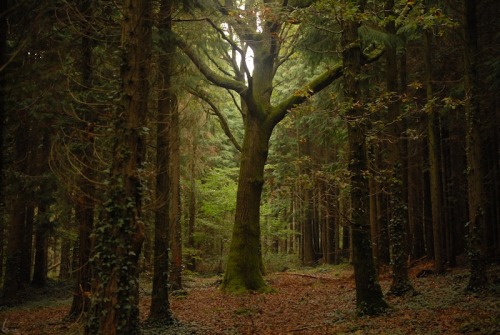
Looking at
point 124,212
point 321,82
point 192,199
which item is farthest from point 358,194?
point 192,199

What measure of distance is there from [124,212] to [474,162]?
8.58 metres

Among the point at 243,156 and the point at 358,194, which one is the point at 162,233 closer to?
the point at 358,194

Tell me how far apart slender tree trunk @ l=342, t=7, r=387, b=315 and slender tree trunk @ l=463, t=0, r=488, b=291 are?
2.81 metres

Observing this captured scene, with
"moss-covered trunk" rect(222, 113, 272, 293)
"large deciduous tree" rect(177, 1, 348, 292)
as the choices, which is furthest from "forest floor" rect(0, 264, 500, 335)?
"large deciduous tree" rect(177, 1, 348, 292)

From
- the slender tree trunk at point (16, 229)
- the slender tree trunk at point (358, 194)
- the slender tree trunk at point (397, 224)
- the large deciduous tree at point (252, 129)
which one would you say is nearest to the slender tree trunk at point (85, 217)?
the large deciduous tree at point (252, 129)

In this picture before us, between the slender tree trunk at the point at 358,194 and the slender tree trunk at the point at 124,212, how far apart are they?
4.64m

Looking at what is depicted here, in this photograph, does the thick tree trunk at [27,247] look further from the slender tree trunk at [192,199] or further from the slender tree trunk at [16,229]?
the slender tree trunk at [192,199]

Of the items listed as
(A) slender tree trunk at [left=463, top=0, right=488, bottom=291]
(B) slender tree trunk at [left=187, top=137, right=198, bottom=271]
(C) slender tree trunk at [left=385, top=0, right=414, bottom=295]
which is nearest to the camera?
(A) slender tree trunk at [left=463, top=0, right=488, bottom=291]

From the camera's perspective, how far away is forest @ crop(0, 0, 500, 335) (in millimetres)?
7055

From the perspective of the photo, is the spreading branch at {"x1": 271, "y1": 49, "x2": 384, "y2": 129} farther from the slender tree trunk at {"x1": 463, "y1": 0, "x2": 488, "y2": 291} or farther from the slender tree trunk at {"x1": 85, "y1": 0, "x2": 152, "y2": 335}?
the slender tree trunk at {"x1": 85, "y1": 0, "x2": 152, "y2": 335}

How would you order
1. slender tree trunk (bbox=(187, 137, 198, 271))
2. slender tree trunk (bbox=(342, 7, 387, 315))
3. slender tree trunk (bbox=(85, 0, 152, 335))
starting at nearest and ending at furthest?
slender tree trunk (bbox=(85, 0, 152, 335)), slender tree trunk (bbox=(342, 7, 387, 315)), slender tree trunk (bbox=(187, 137, 198, 271))

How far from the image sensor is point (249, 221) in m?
14.9

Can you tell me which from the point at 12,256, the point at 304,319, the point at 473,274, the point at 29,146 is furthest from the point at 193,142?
the point at 473,274

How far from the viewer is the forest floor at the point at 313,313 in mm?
7555
